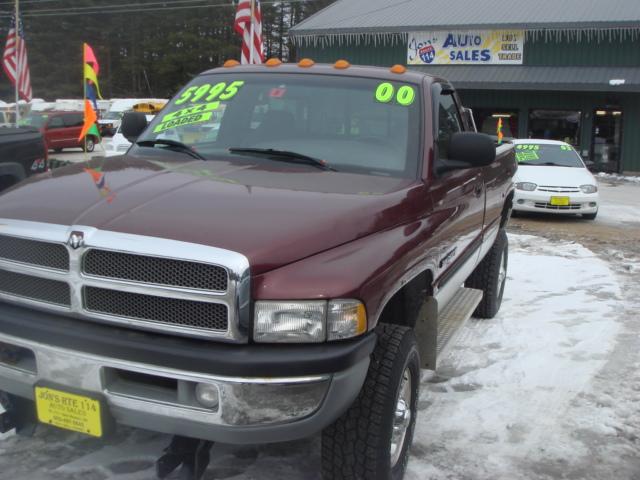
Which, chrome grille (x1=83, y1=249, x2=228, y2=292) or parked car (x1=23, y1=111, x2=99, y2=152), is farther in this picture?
parked car (x1=23, y1=111, x2=99, y2=152)

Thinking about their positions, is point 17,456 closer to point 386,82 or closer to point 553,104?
point 386,82

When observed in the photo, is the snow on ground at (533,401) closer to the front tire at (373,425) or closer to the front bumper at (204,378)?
the front tire at (373,425)

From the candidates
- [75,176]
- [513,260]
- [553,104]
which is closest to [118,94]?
[553,104]

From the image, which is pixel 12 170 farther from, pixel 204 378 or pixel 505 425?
pixel 505 425

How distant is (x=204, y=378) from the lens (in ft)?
7.95

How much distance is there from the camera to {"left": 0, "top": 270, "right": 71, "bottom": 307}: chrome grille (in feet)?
8.84

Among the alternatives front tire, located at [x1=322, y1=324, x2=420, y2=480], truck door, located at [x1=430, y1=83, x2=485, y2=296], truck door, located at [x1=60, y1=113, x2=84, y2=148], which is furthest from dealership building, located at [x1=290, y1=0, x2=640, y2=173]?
front tire, located at [x1=322, y1=324, x2=420, y2=480]

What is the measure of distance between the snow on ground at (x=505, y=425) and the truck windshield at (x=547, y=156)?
7.95m

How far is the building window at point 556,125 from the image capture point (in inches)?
944

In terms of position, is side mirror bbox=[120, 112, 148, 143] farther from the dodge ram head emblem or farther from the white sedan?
the white sedan

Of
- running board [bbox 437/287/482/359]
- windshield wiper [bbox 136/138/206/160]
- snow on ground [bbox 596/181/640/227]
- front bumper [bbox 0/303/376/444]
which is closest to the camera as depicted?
front bumper [bbox 0/303/376/444]

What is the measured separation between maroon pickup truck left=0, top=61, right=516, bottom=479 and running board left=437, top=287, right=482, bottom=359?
62 cm

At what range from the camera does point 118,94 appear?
206 ft

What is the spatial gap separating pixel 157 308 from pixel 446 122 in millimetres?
2533
